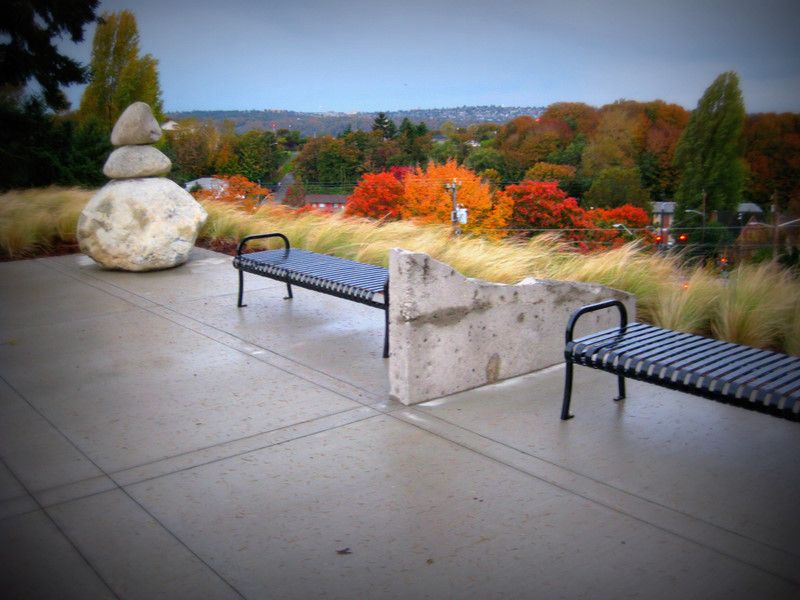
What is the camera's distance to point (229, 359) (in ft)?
18.6

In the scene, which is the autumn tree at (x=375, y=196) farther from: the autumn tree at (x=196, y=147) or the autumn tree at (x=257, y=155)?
the autumn tree at (x=257, y=155)

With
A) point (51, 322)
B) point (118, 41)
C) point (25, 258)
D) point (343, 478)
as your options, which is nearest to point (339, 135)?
point (118, 41)

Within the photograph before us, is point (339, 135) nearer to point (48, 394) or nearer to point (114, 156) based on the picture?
point (114, 156)

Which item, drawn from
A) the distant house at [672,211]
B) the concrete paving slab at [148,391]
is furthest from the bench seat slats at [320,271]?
the distant house at [672,211]

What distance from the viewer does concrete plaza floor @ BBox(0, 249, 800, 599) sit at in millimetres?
2834

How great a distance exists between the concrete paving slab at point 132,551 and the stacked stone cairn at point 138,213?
6.12 meters

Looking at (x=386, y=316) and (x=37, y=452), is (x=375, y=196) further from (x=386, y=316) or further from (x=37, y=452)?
(x=37, y=452)

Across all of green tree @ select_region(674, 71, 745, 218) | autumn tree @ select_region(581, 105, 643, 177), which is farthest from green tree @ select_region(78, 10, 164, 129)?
green tree @ select_region(674, 71, 745, 218)

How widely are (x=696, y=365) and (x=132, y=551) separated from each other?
2815mm

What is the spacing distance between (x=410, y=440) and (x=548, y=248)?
5818 mm

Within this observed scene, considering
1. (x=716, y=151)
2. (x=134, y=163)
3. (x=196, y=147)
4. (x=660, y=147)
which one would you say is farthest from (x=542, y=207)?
(x=660, y=147)

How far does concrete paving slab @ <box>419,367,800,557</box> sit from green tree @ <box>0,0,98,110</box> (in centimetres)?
1824

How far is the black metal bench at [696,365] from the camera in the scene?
11.1ft

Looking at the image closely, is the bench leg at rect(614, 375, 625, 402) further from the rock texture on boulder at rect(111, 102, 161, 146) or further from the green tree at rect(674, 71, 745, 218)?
the green tree at rect(674, 71, 745, 218)
